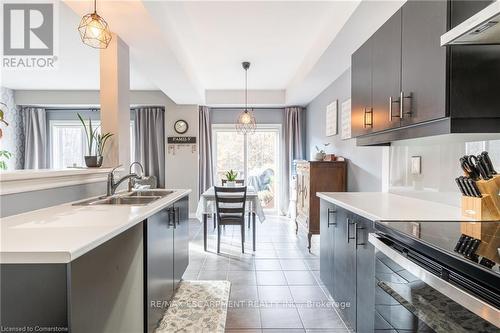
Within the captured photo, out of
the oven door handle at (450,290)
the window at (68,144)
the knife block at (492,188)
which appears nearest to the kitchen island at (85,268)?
the oven door handle at (450,290)

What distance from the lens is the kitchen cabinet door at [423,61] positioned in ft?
4.60

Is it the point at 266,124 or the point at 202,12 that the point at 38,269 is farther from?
the point at 266,124

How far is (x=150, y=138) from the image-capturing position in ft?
19.8

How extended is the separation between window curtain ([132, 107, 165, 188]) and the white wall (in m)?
0.16

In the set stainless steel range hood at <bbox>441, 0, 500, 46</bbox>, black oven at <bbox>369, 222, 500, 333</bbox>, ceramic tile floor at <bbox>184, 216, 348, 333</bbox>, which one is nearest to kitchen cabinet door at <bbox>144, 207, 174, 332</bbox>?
ceramic tile floor at <bbox>184, 216, 348, 333</bbox>

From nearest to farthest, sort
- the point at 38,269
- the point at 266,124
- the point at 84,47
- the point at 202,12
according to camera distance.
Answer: the point at 38,269
the point at 202,12
the point at 84,47
the point at 266,124

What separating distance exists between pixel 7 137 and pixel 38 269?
5.93 metres

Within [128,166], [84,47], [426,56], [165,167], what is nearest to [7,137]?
[165,167]

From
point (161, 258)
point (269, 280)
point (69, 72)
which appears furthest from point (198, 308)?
point (69, 72)

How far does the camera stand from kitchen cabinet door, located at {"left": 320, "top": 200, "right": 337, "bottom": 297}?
2.35 m

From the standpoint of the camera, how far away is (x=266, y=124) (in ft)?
21.0

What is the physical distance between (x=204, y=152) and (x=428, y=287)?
5.43 meters

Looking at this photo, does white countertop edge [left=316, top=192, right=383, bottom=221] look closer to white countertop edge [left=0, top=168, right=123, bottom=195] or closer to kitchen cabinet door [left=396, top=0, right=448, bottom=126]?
kitchen cabinet door [left=396, top=0, right=448, bottom=126]

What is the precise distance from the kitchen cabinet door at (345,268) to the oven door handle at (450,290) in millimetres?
690
